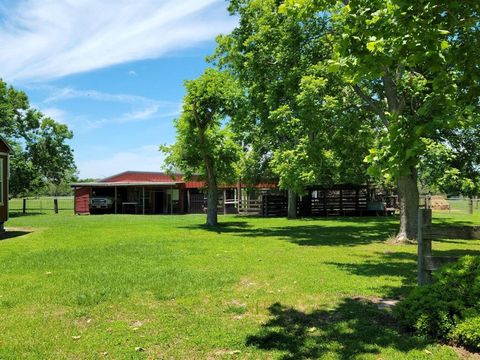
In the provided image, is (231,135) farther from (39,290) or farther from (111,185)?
(111,185)

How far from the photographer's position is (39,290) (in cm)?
783

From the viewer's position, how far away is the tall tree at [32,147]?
40.0m

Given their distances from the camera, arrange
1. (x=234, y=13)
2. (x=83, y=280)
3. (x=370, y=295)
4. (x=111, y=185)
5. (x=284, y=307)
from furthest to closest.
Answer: (x=111, y=185) → (x=234, y=13) → (x=83, y=280) → (x=370, y=295) → (x=284, y=307)

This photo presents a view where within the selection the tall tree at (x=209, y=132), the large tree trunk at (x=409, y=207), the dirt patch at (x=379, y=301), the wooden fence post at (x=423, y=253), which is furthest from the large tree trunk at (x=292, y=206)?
the wooden fence post at (x=423, y=253)

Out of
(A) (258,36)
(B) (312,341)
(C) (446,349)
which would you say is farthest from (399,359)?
(A) (258,36)

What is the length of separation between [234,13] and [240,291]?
14.7m

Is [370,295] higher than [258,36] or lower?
lower

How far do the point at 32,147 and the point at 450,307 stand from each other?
4395cm

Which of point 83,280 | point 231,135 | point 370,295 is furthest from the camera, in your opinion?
point 231,135

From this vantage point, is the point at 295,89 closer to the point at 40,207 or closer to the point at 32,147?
the point at 32,147

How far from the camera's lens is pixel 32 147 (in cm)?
4338

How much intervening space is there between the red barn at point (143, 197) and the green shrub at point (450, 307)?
115 feet

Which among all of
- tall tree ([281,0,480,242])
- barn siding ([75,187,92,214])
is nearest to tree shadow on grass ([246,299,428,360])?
tall tree ([281,0,480,242])

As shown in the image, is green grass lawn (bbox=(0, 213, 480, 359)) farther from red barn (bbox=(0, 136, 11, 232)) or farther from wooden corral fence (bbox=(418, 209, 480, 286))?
red barn (bbox=(0, 136, 11, 232))
